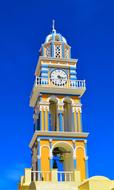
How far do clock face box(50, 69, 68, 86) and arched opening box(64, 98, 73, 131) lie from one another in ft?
4.02

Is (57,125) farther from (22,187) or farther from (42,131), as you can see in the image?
(22,187)

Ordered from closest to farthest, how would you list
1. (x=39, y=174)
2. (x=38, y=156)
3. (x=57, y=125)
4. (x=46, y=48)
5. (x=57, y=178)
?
(x=57, y=178) < (x=39, y=174) < (x=38, y=156) < (x=57, y=125) < (x=46, y=48)

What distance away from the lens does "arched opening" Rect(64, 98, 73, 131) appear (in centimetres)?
2970

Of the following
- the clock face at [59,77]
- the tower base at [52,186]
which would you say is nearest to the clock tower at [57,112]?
the clock face at [59,77]

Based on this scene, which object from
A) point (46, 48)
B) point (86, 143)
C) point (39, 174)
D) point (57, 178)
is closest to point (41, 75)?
point (46, 48)

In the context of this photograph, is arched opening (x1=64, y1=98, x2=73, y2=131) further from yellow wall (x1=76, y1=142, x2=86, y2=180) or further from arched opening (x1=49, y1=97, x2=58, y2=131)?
yellow wall (x1=76, y1=142, x2=86, y2=180)

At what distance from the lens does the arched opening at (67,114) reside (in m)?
29.7

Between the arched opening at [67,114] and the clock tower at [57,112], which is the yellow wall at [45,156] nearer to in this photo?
the clock tower at [57,112]

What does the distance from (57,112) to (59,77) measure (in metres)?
2.49

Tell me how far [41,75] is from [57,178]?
9273mm

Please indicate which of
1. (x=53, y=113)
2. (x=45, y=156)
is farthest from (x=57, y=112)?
(x=45, y=156)

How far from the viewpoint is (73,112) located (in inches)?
1150

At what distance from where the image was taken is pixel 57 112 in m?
29.2

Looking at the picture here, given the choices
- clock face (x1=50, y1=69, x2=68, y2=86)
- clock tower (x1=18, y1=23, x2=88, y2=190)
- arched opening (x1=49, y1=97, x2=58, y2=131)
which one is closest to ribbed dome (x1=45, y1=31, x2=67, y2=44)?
clock tower (x1=18, y1=23, x2=88, y2=190)
